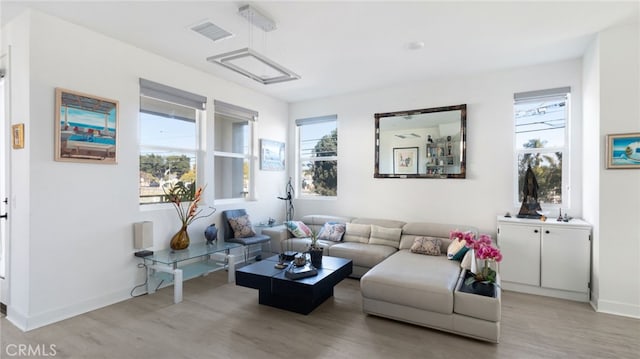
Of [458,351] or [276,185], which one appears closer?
[458,351]

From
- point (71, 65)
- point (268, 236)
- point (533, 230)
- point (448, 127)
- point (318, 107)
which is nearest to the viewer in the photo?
point (71, 65)

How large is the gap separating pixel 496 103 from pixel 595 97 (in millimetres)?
1115

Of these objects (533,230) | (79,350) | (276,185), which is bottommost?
(79,350)

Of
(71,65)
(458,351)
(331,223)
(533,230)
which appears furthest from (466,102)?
(71,65)

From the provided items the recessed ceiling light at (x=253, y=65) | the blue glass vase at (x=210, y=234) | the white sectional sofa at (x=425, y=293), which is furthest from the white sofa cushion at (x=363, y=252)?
the recessed ceiling light at (x=253, y=65)

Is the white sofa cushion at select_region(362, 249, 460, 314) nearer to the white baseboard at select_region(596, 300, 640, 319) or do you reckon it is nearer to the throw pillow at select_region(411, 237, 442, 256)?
the throw pillow at select_region(411, 237, 442, 256)

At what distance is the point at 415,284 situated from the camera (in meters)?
2.88

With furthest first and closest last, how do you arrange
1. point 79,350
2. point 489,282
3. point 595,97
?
point 595,97
point 489,282
point 79,350

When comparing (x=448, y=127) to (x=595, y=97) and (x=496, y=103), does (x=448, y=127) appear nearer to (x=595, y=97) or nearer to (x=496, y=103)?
(x=496, y=103)

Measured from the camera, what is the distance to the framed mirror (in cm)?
457

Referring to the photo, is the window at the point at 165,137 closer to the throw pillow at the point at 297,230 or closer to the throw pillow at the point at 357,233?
the throw pillow at the point at 297,230

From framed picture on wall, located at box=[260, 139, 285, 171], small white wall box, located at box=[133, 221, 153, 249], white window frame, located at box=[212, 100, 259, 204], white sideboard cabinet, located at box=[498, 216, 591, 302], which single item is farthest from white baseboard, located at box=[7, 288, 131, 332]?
white sideboard cabinet, located at box=[498, 216, 591, 302]

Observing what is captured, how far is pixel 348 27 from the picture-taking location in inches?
122

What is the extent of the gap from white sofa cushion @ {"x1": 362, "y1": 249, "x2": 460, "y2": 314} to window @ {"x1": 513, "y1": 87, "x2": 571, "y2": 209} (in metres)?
1.84
